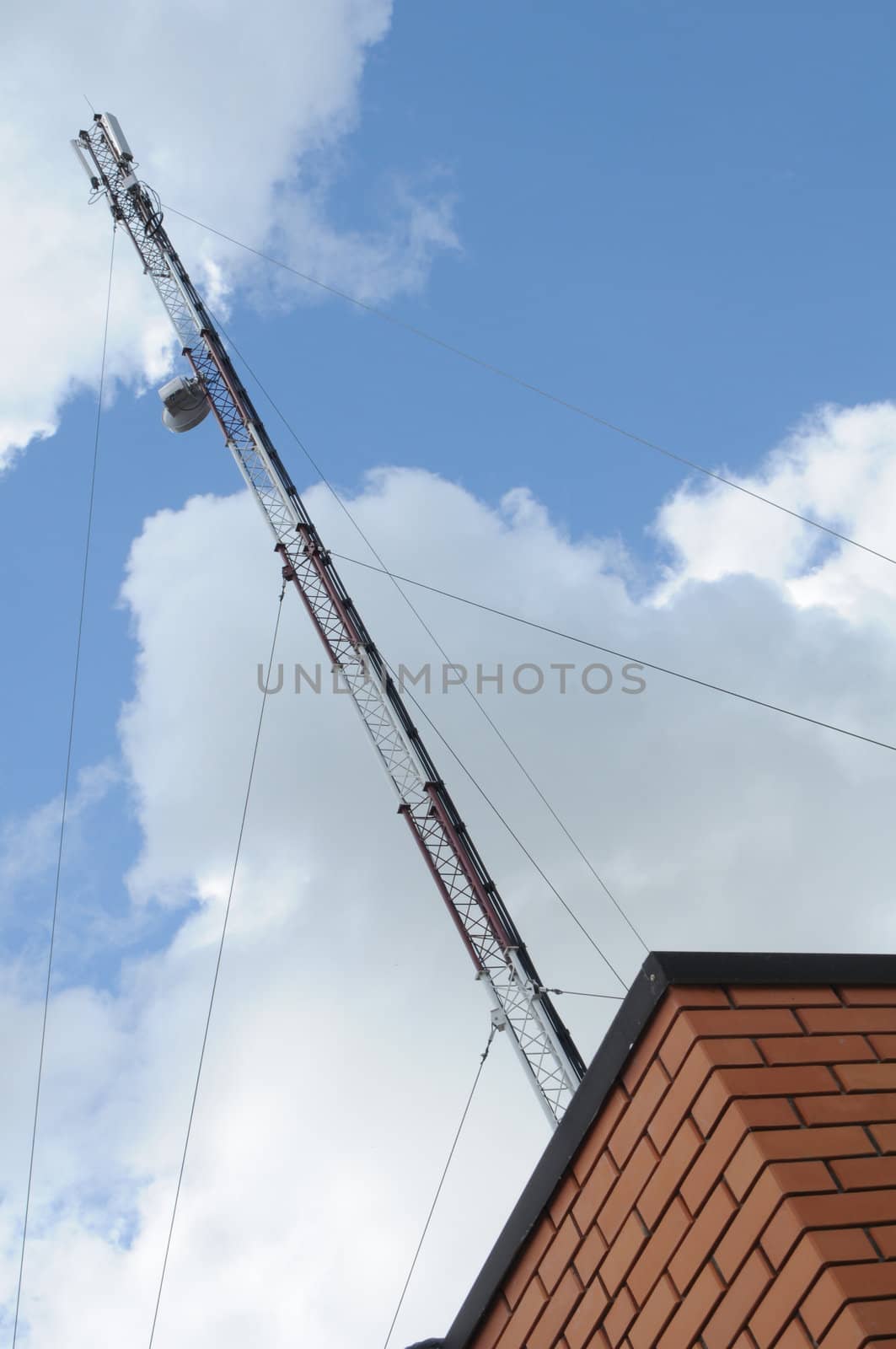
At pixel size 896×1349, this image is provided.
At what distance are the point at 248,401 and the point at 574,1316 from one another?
2580 cm

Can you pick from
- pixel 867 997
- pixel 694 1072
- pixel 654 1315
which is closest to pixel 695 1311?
pixel 654 1315

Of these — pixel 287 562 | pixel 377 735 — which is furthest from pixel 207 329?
pixel 377 735

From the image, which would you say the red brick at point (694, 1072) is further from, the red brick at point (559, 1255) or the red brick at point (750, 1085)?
the red brick at point (559, 1255)

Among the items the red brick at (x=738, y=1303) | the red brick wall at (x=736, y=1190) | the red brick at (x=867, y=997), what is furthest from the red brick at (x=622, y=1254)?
the red brick at (x=867, y=997)

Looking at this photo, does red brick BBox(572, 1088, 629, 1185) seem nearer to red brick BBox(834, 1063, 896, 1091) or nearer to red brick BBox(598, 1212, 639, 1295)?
red brick BBox(598, 1212, 639, 1295)

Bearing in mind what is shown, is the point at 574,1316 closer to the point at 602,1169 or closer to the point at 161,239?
the point at 602,1169

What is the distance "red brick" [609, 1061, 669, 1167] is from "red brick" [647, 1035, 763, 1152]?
74 mm

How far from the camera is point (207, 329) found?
31.2 m

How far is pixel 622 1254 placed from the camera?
6.96m

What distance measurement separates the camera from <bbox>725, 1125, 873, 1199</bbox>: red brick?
6168 millimetres

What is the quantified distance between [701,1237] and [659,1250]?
0.35 m

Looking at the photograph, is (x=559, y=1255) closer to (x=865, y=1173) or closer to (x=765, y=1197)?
(x=765, y=1197)

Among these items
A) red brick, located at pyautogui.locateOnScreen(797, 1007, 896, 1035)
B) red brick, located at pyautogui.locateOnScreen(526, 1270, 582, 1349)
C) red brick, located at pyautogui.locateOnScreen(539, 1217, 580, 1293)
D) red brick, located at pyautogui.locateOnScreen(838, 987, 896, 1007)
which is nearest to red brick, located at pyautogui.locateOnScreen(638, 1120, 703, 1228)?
red brick, located at pyautogui.locateOnScreen(539, 1217, 580, 1293)

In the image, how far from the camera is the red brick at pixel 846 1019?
6.92m
